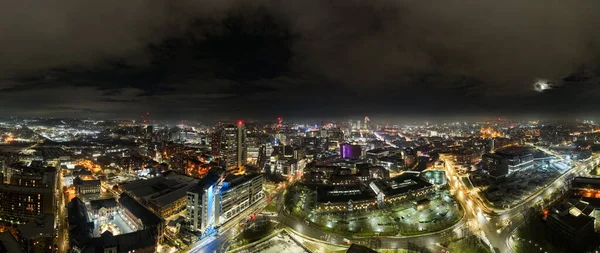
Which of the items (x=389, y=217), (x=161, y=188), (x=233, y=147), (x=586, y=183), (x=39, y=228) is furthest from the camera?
(x=233, y=147)

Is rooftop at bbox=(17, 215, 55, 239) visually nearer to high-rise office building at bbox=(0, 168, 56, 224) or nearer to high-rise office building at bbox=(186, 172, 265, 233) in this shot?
high-rise office building at bbox=(0, 168, 56, 224)

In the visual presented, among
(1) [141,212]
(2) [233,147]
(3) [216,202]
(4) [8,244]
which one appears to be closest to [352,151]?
(2) [233,147]

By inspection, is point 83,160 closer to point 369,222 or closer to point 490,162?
point 369,222

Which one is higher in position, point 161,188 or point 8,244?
point 161,188

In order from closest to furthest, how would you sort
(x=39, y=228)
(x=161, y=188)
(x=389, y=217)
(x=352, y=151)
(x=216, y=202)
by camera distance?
1. (x=39, y=228)
2. (x=216, y=202)
3. (x=389, y=217)
4. (x=161, y=188)
5. (x=352, y=151)

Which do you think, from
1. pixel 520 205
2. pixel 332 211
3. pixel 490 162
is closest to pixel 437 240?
pixel 332 211

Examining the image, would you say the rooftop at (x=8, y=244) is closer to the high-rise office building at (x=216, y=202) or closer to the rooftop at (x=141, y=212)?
the rooftop at (x=141, y=212)

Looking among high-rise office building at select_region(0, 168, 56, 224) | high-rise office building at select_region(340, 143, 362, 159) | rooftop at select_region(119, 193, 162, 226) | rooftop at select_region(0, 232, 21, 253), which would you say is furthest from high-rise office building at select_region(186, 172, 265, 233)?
high-rise office building at select_region(340, 143, 362, 159)

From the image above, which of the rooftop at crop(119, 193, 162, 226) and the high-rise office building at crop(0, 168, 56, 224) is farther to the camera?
the high-rise office building at crop(0, 168, 56, 224)

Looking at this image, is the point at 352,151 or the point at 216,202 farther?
the point at 352,151

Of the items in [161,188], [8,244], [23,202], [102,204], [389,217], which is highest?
[23,202]

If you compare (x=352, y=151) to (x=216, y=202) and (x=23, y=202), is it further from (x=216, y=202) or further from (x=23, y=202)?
(x=23, y=202)
